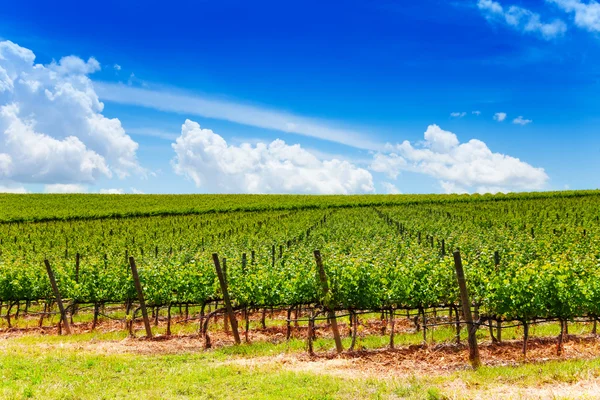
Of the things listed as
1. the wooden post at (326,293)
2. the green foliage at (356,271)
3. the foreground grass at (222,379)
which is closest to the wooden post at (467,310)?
the foreground grass at (222,379)

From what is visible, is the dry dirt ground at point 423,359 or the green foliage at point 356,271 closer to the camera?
the dry dirt ground at point 423,359

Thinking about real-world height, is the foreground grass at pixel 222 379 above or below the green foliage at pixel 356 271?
below

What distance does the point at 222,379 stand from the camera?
10.7 meters

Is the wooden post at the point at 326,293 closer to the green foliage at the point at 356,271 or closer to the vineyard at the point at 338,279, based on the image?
the vineyard at the point at 338,279

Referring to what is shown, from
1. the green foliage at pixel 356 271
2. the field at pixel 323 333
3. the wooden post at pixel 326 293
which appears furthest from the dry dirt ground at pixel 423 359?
the green foliage at pixel 356 271

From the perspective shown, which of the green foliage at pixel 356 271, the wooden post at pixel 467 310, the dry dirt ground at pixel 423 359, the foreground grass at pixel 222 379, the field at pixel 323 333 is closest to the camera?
the dry dirt ground at pixel 423 359

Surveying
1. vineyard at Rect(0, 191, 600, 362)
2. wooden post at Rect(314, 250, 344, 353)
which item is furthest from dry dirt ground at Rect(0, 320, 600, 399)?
vineyard at Rect(0, 191, 600, 362)

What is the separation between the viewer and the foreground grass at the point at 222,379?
375 inches

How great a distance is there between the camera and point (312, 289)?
14062 millimetres

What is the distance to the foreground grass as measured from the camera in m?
9.52

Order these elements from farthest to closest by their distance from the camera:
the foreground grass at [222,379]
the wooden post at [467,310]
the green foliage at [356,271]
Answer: the green foliage at [356,271] → the wooden post at [467,310] → the foreground grass at [222,379]

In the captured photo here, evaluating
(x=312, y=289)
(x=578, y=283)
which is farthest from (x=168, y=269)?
(x=578, y=283)

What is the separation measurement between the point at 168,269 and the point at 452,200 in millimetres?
57163

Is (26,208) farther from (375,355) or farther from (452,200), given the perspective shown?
(375,355)
